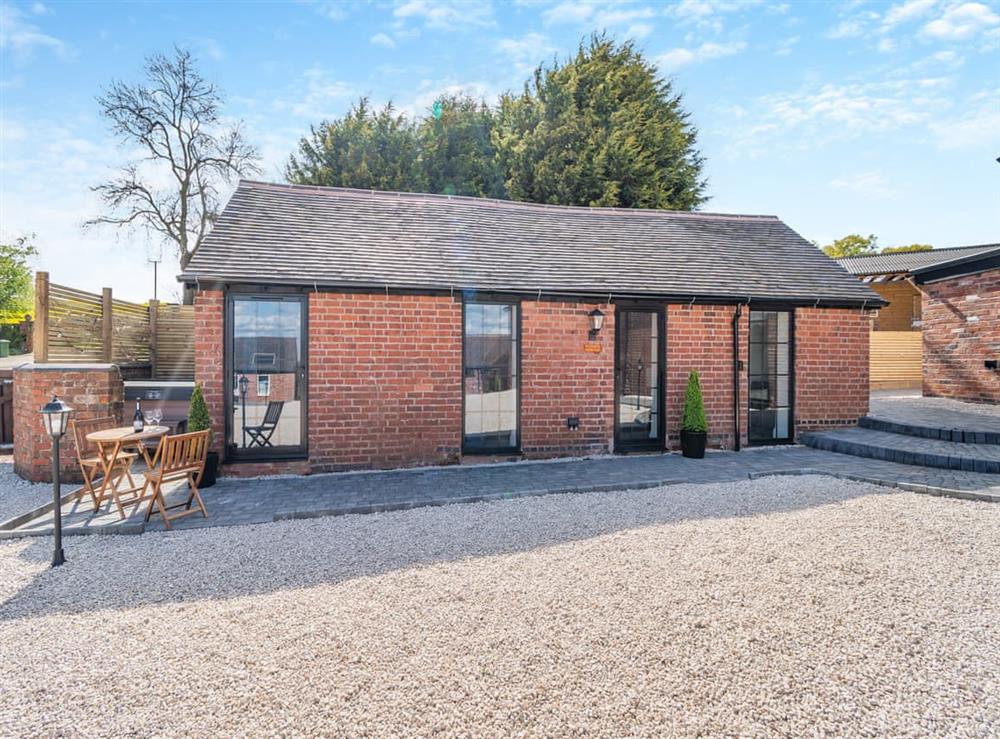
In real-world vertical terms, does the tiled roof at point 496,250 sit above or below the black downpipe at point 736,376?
above

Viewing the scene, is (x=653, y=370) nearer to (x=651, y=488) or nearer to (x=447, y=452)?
(x=651, y=488)

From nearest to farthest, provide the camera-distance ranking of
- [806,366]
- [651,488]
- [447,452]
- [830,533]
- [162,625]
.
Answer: [162,625] → [830,533] → [651,488] → [447,452] → [806,366]

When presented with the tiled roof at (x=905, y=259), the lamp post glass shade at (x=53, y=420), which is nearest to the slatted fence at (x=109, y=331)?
the lamp post glass shade at (x=53, y=420)

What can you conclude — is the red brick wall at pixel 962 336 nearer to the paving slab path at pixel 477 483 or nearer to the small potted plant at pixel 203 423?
the paving slab path at pixel 477 483

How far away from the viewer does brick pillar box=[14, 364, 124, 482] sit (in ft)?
21.0

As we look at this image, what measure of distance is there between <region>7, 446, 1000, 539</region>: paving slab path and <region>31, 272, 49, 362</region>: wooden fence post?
299 cm

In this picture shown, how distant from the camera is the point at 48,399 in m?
6.43

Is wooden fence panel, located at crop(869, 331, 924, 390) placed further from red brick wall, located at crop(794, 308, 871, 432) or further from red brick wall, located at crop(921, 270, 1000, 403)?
red brick wall, located at crop(794, 308, 871, 432)

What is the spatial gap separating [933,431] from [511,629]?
9.03 meters

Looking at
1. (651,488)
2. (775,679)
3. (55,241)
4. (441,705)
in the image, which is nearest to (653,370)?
(651,488)

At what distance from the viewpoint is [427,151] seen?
2172 centimetres

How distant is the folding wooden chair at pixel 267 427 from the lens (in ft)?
22.5

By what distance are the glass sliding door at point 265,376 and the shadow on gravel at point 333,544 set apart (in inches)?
82.0

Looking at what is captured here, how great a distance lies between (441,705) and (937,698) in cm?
240
